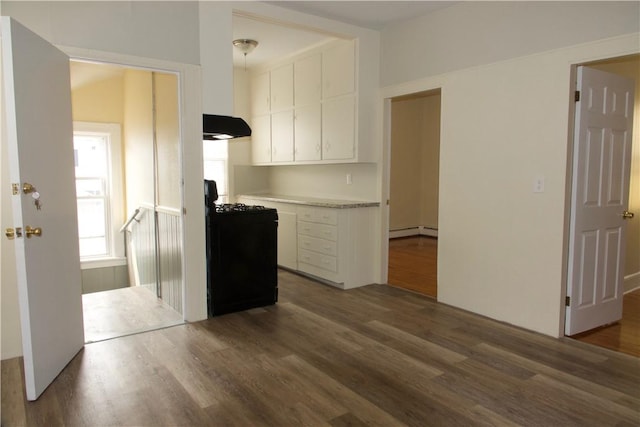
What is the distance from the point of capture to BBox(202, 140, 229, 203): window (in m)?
6.23

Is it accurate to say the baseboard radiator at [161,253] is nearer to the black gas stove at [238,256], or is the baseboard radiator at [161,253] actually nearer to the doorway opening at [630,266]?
the black gas stove at [238,256]

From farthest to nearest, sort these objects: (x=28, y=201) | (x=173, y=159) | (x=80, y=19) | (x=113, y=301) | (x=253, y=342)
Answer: (x=113, y=301), (x=173, y=159), (x=253, y=342), (x=80, y=19), (x=28, y=201)

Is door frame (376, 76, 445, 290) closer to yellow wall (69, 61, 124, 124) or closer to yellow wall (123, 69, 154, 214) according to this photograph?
yellow wall (123, 69, 154, 214)

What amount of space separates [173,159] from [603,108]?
135 inches

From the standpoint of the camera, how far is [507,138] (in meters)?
3.47

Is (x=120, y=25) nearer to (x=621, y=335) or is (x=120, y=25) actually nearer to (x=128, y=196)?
(x=128, y=196)

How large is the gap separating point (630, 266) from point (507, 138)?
2.36 metres

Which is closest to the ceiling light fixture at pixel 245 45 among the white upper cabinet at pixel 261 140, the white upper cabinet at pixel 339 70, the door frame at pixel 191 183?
the white upper cabinet at pixel 339 70

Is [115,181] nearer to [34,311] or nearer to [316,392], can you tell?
[34,311]

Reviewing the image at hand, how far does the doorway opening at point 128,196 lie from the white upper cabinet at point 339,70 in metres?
1.82

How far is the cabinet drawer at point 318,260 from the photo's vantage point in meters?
4.64

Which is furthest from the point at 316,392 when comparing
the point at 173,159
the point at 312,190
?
the point at 312,190

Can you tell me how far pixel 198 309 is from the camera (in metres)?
3.64

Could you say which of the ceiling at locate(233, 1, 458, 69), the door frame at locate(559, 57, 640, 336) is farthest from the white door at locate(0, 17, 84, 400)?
the door frame at locate(559, 57, 640, 336)
